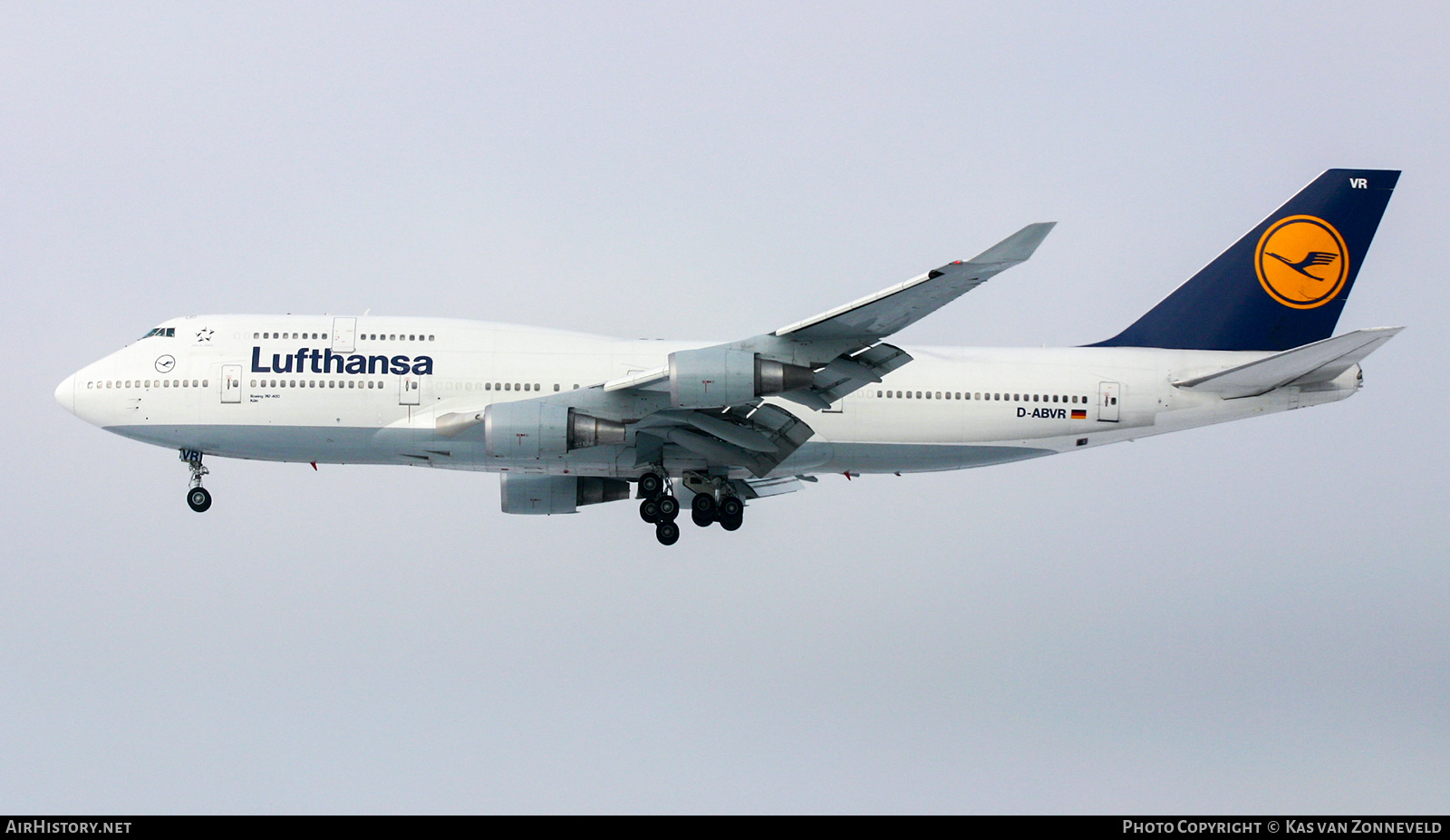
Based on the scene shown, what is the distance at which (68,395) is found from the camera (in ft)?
109

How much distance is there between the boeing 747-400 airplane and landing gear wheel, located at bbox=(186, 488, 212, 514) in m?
0.03

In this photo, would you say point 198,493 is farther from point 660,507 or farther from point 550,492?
point 660,507

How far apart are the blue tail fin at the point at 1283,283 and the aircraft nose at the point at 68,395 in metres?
24.0

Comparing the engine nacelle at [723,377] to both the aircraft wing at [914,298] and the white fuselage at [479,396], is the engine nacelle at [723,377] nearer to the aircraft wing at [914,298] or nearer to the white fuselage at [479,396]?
the aircraft wing at [914,298]

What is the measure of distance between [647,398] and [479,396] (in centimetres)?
421

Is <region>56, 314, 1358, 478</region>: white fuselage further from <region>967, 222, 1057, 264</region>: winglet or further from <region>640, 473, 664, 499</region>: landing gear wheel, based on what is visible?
<region>967, 222, 1057, 264</region>: winglet

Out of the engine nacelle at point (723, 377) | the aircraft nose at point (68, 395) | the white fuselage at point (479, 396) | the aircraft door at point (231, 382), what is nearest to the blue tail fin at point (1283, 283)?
the white fuselage at point (479, 396)

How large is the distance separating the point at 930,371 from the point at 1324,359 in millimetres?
8320

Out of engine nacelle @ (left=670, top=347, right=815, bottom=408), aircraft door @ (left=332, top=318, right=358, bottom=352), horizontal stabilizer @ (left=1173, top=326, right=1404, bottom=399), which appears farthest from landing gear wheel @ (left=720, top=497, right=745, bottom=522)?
horizontal stabilizer @ (left=1173, top=326, right=1404, bottom=399)

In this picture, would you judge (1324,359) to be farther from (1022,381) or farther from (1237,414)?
(1022,381)

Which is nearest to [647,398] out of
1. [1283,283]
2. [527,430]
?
[527,430]

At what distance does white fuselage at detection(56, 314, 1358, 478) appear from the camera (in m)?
32.0
